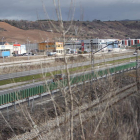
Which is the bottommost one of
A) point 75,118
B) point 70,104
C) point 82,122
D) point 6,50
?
point 75,118

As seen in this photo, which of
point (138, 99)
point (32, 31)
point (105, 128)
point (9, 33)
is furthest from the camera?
point (32, 31)

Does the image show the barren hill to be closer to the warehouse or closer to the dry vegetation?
the warehouse

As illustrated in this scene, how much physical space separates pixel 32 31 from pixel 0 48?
4559cm

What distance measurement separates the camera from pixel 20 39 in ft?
247

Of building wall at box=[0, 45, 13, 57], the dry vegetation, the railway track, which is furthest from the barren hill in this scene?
the railway track

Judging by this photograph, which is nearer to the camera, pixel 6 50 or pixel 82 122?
pixel 82 122

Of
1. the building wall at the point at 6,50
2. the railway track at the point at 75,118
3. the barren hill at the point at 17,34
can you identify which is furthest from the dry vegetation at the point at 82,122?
the barren hill at the point at 17,34

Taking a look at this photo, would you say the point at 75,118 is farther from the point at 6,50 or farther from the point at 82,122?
the point at 6,50

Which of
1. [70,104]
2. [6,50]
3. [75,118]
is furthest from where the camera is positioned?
[6,50]

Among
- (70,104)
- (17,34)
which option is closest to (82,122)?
(70,104)

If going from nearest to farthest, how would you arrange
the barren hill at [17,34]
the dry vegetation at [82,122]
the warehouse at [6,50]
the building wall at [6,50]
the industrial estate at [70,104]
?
the industrial estate at [70,104], the dry vegetation at [82,122], the warehouse at [6,50], the building wall at [6,50], the barren hill at [17,34]

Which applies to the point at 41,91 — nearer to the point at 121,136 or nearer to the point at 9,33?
the point at 121,136

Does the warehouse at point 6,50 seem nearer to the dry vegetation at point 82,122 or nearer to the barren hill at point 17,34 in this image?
the barren hill at point 17,34

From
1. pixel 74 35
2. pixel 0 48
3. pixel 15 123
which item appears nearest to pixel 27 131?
pixel 15 123
